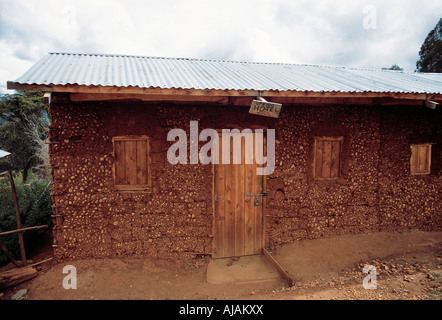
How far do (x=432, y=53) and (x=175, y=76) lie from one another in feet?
60.5

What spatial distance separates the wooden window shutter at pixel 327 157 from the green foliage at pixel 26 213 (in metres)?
6.70

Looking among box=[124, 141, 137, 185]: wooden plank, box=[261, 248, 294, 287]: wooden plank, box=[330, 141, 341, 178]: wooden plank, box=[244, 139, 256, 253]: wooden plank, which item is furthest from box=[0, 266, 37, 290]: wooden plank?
box=[330, 141, 341, 178]: wooden plank

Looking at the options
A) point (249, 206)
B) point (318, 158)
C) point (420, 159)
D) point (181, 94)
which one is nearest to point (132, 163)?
point (181, 94)

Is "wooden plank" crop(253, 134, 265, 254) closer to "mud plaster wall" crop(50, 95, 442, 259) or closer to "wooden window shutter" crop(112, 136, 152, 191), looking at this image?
"mud plaster wall" crop(50, 95, 442, 259)

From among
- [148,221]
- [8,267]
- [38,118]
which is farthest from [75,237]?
[38,118]

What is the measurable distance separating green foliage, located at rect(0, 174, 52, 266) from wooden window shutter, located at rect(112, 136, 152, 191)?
10.6ft

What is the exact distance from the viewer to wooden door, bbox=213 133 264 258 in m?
4.75

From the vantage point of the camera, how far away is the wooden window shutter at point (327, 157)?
5.06 m

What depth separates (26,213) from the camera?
630 cm

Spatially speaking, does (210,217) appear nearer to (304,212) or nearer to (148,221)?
(148,221)

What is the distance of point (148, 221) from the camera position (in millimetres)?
4578

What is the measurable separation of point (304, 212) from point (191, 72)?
12.4ft

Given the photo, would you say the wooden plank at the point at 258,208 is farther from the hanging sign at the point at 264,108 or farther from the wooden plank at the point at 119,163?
the wooden plank at the point at 119,163
